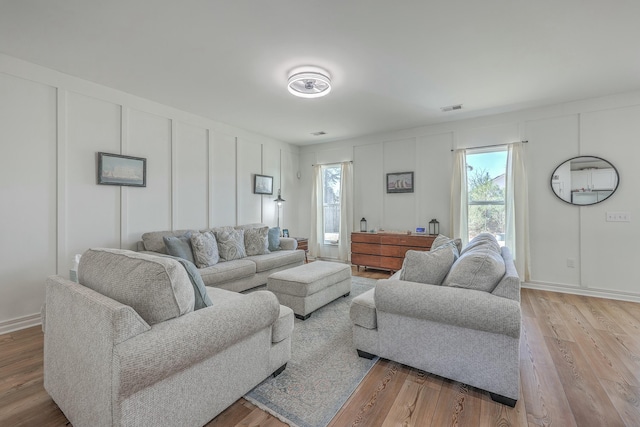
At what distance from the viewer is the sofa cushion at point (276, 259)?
3.94 m

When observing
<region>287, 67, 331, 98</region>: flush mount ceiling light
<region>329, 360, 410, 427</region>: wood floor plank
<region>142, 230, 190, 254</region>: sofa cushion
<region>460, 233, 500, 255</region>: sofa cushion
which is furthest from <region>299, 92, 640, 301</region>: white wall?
<region>142, 230, 190, 254</region>: sofa cushion

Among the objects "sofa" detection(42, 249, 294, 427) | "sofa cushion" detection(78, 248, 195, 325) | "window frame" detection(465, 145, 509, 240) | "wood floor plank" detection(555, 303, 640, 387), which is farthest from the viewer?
"window frame" detection(465, 145, 509, 240)

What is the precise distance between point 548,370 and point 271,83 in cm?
364

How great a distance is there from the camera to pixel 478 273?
184cm

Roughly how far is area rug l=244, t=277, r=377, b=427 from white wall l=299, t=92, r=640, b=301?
10.4 ft

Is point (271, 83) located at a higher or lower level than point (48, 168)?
higher

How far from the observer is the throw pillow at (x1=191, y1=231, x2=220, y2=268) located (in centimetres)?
343

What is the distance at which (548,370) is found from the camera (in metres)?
2.03

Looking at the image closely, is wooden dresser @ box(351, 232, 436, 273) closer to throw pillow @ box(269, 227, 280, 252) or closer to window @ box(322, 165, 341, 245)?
window @ box(322, 165, 341, 245)

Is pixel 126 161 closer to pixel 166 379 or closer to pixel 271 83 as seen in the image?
pixel 271 83

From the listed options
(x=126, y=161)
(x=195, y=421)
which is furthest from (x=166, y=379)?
(x=126, y=161)

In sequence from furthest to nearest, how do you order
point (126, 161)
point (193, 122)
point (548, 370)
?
1. point (193, 122)
2. point (126, 161)
3. point (548, 370)

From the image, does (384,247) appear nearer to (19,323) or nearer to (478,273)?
(478,273)

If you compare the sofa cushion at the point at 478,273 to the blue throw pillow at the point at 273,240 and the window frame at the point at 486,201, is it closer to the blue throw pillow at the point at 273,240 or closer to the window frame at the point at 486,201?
the window frame at the point at 486,201
